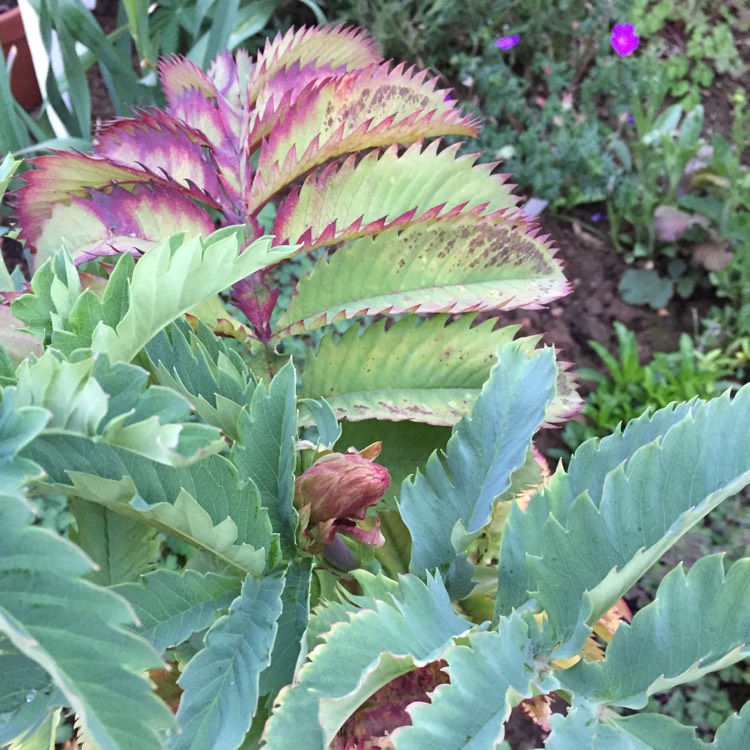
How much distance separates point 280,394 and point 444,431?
20cm

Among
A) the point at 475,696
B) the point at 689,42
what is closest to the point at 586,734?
the point at 475,696

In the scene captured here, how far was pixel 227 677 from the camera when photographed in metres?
0.39

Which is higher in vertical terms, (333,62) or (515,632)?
(333,62)

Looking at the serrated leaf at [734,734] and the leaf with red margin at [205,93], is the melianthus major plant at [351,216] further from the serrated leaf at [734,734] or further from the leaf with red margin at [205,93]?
the serrated leaf at [734,734]

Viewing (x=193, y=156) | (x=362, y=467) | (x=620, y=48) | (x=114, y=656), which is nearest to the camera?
(x=114, y=656)

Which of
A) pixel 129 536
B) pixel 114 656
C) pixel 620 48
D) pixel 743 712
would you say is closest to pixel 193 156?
pixel 129 536

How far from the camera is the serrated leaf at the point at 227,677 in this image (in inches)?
14.6

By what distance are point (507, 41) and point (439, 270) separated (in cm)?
160

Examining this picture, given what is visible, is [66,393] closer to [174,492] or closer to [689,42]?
[174,492]

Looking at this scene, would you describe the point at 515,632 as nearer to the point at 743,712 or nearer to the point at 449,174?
the point at 743,712

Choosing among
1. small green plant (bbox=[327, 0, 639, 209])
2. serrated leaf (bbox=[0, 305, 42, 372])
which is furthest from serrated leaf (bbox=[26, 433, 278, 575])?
small green plant (bbox=[327, 0, 639, 209])

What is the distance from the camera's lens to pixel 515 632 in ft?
1.28

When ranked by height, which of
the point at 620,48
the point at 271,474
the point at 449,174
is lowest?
the point at 271,474

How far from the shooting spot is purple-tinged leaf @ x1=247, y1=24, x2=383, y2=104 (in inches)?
22.6
